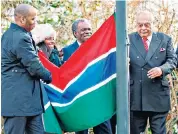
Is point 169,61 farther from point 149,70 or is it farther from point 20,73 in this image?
point 20,73

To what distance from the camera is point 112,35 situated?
5.62 meters

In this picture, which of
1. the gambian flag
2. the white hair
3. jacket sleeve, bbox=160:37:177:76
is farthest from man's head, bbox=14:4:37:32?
jacket sleeve, bbox=160:37:177:76

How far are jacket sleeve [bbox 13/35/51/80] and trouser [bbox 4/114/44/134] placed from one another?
53 cm

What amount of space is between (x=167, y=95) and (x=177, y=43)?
1.93 metres

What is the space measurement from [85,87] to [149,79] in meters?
0.89

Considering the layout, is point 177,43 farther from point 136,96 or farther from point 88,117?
point 88,117

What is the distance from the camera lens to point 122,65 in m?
4.66

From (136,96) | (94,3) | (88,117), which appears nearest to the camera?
(88,117)

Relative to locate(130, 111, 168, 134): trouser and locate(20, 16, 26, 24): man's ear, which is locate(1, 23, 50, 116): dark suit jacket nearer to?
locate(20, 16, 26, 24): man's ear

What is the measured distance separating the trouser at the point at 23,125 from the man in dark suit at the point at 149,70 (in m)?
1.25

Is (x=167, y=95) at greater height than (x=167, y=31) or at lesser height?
Answer: lesser

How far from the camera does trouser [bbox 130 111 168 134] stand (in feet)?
21.0

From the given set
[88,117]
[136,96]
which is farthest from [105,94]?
[136,96]

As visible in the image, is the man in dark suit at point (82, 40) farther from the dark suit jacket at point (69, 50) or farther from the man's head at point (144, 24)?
the man's head at point (144, 24)
